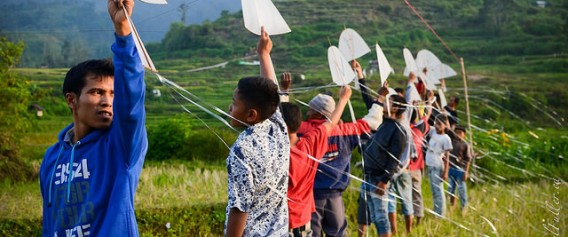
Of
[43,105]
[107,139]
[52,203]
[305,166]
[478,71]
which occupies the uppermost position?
[107,139]

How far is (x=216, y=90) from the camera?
13.9 feet

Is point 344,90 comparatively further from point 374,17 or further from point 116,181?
point 374,17

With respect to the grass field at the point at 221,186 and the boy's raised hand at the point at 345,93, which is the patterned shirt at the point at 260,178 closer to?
the grass field at the point at 221,186

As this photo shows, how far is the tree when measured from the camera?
11086mm

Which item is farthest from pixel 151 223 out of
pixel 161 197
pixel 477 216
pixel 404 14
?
pixel 404 14

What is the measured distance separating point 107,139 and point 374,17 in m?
14.5

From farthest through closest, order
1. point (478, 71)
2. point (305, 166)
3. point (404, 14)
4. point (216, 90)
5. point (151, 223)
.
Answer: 1. point (478, 71)
2. point (404, 14)
3. point (151, 223)
4. point (305, 166)
5. point (216, 90)

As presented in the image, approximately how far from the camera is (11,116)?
11.3 meters

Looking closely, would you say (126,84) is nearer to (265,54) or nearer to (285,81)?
(265,54)

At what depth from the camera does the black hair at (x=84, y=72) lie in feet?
10.3

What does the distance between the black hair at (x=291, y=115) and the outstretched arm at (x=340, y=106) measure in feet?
0.80

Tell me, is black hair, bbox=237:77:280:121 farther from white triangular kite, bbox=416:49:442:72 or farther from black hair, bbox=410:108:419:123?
white triangular kite, bbox=416:49:442:72

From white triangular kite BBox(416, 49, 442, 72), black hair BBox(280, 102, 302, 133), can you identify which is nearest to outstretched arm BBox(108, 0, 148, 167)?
black hair BBox(280, 102, 302, 133)

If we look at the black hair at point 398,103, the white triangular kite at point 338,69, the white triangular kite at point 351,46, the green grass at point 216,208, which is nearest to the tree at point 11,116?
the green grass at point 216,208
